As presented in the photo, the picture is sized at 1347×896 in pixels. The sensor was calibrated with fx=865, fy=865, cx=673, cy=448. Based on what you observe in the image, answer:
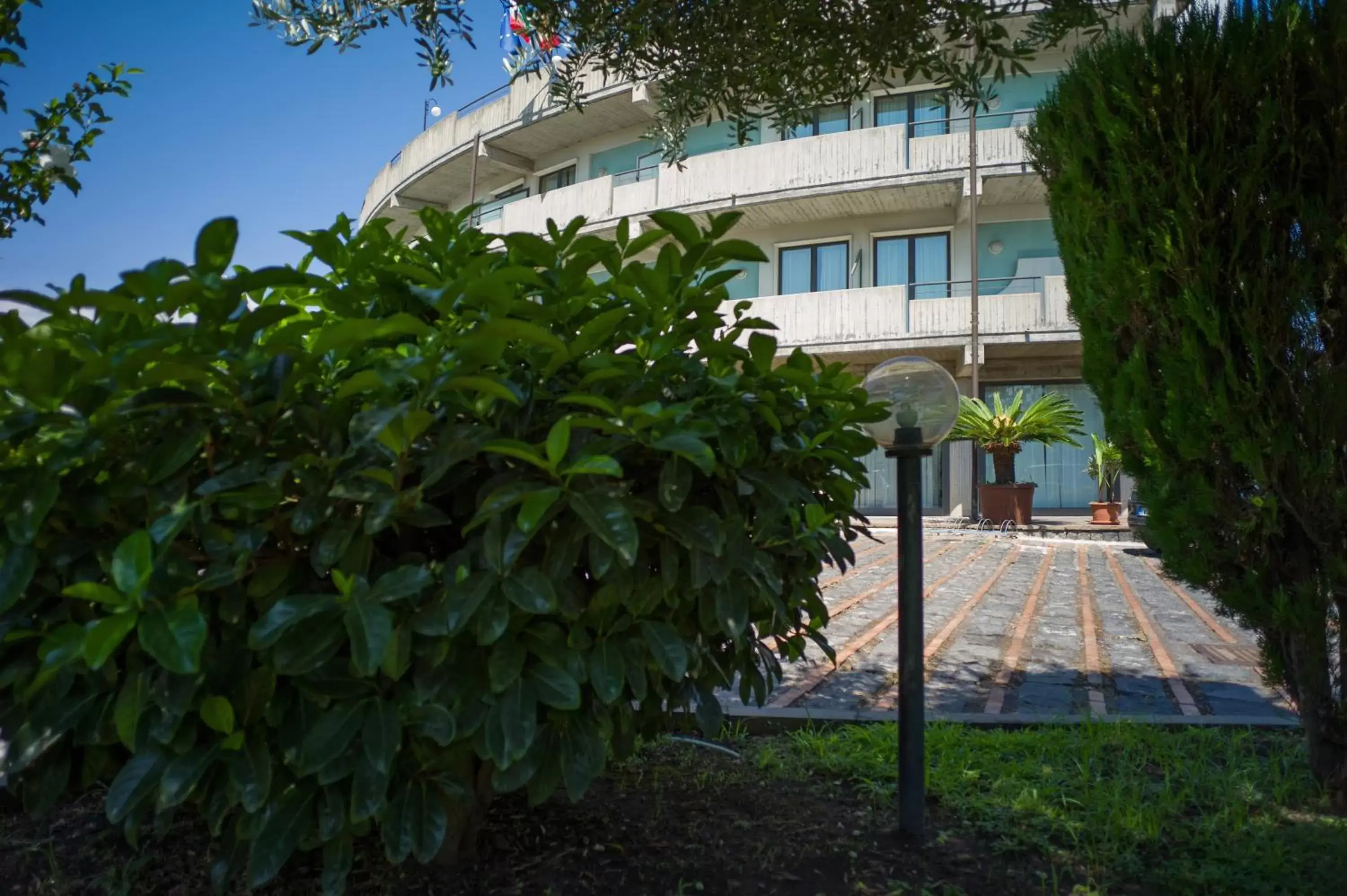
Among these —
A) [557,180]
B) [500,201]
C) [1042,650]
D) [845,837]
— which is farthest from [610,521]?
[500,201]

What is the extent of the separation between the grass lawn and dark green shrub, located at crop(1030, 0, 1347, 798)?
62 centimetres

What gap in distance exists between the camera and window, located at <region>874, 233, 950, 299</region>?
1912 cm

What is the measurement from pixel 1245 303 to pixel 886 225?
17.8m

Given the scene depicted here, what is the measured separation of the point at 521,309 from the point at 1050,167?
294 centimetres

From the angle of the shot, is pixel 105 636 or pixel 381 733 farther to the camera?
pixel 381 733

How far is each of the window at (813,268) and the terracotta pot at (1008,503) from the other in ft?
22.6

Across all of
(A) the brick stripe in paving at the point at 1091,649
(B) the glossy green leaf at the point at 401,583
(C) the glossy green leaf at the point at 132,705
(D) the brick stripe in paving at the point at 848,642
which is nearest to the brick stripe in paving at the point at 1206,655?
(A) the brick stripe in paving at the point at 1091,649

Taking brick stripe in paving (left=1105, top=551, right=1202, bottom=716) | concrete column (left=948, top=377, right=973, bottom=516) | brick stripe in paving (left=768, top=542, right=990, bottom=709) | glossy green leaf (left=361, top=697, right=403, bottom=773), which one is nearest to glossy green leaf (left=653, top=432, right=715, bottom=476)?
glossy green leaf (left=361, top=697, right=403, bottom=773)

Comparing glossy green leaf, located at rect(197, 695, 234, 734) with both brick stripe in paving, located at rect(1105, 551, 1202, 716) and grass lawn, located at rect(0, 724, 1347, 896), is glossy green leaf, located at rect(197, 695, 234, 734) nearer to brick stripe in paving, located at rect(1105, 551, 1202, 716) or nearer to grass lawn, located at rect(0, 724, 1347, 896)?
grass lawn, located at rect(0, 724, 1347, 896)

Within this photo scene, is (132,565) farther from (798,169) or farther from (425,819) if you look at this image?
(798,169)

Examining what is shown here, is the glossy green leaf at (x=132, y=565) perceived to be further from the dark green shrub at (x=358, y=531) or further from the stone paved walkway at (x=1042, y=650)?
the stone paved walkway at (x=1042, y=650)

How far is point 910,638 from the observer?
2.41 m

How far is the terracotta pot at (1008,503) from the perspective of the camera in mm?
14344

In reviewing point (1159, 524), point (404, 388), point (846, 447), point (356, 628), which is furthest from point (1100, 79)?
point (356, 628)
